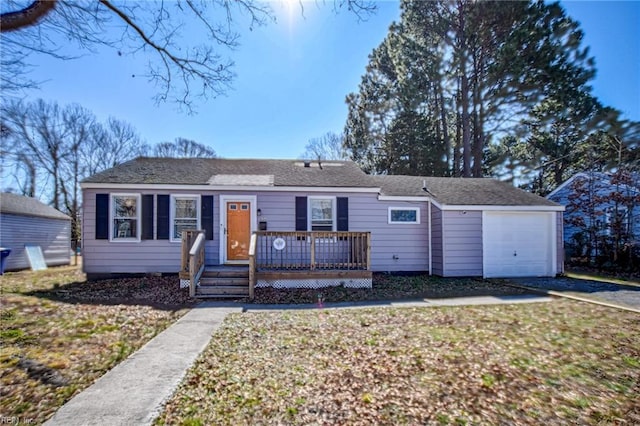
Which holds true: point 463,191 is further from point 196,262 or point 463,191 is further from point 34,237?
point 34,237

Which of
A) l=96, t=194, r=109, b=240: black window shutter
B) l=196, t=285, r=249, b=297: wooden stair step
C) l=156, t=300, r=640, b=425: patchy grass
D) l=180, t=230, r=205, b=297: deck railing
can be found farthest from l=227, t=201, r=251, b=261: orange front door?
l=156, t=300, r=640, b=425: patchy grass

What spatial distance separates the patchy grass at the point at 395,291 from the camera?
7.49 meters

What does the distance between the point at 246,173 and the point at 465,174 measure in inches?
568

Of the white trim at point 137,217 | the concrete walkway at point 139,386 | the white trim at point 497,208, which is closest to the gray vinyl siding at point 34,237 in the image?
the white trim at point 137,217

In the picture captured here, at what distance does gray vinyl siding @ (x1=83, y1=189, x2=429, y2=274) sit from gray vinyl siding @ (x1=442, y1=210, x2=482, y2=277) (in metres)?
0.78

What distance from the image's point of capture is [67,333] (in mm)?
4613

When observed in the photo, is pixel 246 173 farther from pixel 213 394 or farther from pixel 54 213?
pixel 54 213

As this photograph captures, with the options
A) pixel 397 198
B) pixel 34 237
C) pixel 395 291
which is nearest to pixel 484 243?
pixel 397 198

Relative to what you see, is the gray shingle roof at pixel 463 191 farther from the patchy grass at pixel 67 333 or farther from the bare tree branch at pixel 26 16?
the bare tree branch at pixel 26 16

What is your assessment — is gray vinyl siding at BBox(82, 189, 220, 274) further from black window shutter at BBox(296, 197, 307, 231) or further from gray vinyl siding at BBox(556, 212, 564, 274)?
gray vinyl siding at BBox(556, 212, 564, 274)

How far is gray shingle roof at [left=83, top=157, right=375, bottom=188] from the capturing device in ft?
31.8

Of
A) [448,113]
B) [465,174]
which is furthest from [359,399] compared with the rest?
[448,113]

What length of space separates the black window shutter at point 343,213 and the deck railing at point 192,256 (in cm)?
426

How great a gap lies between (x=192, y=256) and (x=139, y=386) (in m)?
4.61
